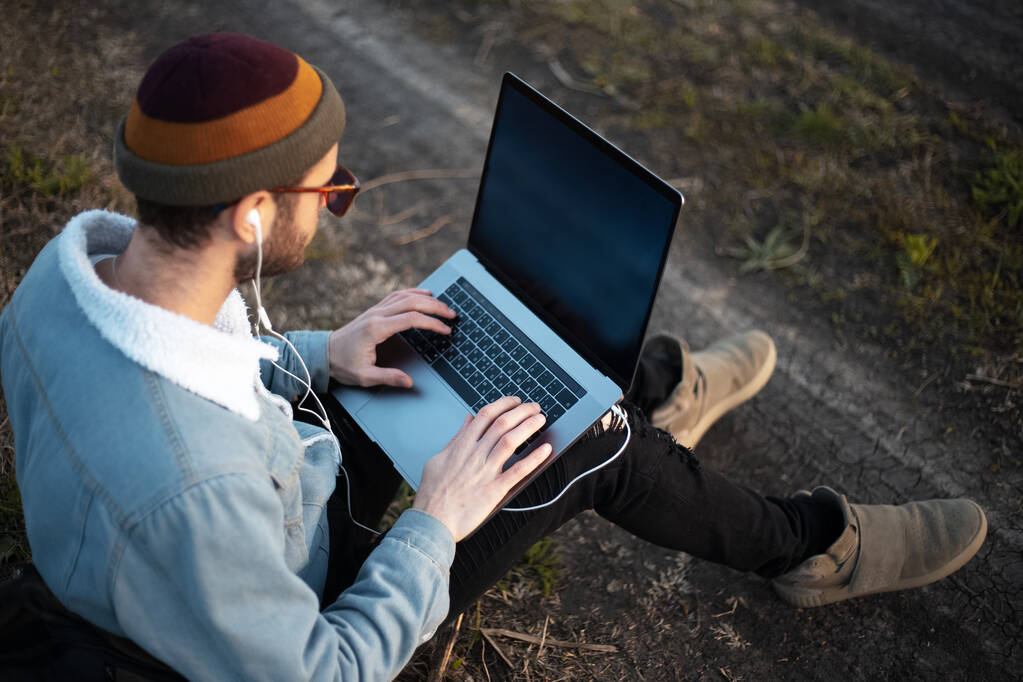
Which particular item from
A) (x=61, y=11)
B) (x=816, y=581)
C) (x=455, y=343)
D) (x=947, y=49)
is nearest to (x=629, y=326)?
(x=455, y=343)

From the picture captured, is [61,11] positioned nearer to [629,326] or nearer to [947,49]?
[629,326]

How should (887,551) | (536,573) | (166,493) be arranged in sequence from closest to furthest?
(166,493)
(887,551)
(536,573)

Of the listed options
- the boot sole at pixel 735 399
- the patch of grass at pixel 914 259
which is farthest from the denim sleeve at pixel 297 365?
the patch of grass at pixel 914 259

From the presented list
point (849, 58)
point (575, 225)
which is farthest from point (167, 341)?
point (849, 58)

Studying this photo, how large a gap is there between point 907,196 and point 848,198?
28cm

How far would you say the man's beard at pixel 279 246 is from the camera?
150 cm

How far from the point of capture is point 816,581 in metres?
2.35

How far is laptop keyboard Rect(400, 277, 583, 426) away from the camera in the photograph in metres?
2.05

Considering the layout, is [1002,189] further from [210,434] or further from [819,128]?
[210,434]

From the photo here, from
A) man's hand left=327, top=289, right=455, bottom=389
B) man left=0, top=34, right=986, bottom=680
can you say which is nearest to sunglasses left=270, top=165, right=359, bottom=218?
man left=0, top=34, right=986, bottom=680

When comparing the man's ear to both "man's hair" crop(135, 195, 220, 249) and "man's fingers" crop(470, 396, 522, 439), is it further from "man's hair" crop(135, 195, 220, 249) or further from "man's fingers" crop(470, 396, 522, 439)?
"man's fingers" crop(470, 396, 522, 439)

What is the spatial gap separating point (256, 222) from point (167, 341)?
285 mm

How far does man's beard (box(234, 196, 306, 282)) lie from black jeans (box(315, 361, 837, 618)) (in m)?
0.71

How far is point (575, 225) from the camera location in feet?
6.81
